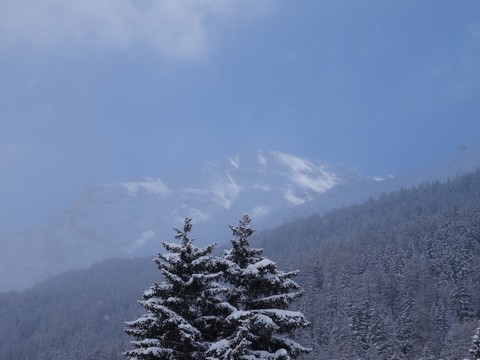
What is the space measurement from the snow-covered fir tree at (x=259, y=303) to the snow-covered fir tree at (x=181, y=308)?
537mm

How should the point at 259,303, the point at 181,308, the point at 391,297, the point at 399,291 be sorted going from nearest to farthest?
the point at 181,308 < the point at 259,303 < the point at 399,291 < the point at 391,297

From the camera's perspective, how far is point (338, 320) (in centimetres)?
8962

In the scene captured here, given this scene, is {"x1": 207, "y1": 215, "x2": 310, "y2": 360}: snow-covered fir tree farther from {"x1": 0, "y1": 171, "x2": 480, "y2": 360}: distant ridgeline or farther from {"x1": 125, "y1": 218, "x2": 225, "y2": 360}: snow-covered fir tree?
{"x1": 0, "y1": 171, "x2": 480, "y2": 360}: distant ridgeline

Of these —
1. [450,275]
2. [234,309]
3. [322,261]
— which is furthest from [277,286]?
[322,261]

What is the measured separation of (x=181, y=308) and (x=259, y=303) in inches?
78.3

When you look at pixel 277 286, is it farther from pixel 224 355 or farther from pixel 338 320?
pixel 338 320

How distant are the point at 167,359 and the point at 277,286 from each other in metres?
3.29

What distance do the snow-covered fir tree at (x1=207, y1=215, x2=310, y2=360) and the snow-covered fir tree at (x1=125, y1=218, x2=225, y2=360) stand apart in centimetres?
54

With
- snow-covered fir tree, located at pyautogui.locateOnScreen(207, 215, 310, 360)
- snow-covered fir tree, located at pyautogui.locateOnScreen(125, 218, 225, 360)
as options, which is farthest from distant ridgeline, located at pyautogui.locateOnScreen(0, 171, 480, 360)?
snow-covered fir tree, located at pyautogui.locateOnScreen(125, 218, 225, 360)

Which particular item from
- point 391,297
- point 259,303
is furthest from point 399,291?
point 259,303

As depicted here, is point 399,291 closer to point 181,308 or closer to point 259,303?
point 259,303

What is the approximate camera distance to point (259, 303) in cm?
1427

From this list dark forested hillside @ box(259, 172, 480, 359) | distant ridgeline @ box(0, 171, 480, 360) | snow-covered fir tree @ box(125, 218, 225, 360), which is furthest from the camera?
distant ridgeline @ box(0, 171, 480, 360)

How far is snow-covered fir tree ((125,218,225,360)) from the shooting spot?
1338 cm
